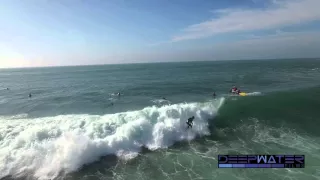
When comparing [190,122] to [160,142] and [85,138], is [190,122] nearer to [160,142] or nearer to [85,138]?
[160,142]

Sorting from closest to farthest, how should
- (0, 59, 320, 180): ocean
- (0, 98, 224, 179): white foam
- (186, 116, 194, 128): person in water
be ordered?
(0, 59, 320, 180): ocean → (0, 98, 224, 179): white foam → (186, 116, 194, 128): person in water

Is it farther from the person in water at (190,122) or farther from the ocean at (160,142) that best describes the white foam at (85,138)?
the person in water at (190,122)

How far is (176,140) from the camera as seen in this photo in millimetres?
21281

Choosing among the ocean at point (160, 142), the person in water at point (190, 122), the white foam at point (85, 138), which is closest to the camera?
the ocean at point (160, 142)

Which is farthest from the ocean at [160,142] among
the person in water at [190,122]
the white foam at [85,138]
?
the person in water at [190,122]

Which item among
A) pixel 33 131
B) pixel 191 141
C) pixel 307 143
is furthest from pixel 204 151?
pixel 33 131

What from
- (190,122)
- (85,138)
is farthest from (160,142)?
(85,138)

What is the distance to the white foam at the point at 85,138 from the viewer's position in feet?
55.7

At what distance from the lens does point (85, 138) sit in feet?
64.3

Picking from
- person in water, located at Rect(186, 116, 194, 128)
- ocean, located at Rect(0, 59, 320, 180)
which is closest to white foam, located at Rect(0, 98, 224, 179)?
ocean, located at Rect(0, 59, 320, 180)

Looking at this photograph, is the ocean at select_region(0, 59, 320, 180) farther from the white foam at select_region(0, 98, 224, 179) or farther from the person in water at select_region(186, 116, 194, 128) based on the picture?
the person in water at select_region(186, 116, 194, 128)

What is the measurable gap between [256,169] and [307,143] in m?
7.97

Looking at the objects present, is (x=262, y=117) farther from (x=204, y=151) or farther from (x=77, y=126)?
(x=77, y=126)

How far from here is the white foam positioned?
16984 mm
